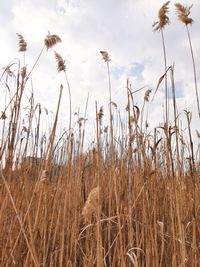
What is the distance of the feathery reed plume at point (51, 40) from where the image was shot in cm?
131

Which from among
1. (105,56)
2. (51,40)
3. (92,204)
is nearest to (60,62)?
(51,40)

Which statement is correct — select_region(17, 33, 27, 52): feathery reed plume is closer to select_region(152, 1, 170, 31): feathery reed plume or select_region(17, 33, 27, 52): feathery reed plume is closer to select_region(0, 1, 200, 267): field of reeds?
select_region(0, 1, 200, 267): field of reeds

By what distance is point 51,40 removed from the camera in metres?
1.33

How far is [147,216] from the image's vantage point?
4.04ft

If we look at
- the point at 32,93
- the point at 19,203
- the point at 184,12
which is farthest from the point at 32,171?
the point at 184,12

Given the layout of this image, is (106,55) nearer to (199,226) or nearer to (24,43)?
(24,43)

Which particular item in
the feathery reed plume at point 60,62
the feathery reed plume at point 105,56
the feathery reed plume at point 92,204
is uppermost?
the feathery reed plume at point 105,56

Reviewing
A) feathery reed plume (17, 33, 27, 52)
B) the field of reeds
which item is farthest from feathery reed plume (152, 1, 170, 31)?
feathery reed plume (17, 33, 27, 52)

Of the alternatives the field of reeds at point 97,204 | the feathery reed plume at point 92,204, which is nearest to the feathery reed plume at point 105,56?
the field of reeds at point 97,204

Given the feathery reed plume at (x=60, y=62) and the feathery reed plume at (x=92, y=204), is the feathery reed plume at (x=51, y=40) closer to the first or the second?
the feathery reed plume at (x=60, y=62)

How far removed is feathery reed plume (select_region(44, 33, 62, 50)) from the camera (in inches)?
51.5

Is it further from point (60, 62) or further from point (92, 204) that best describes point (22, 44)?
point (92, 204)

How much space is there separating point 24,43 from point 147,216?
1.03 metres

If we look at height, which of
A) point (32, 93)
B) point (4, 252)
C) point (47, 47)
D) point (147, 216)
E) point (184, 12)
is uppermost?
point (184, 12)
